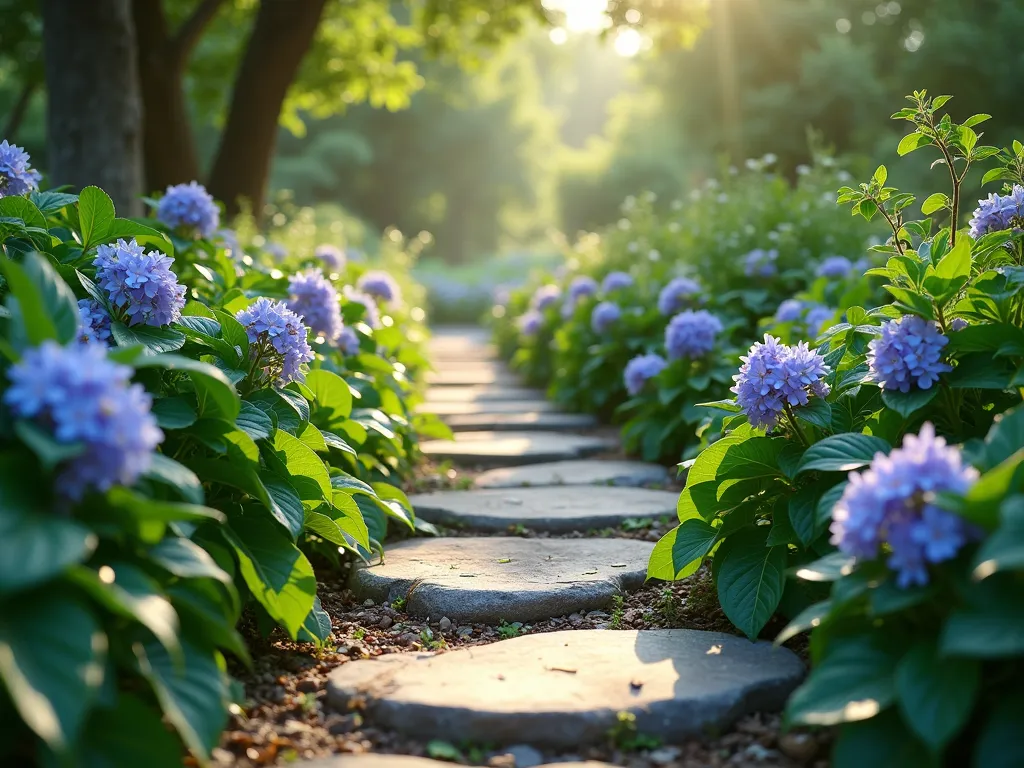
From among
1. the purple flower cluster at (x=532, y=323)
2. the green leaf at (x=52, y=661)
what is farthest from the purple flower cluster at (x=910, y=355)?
the purple flower cluster at (x=532, y=323)

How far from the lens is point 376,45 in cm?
970

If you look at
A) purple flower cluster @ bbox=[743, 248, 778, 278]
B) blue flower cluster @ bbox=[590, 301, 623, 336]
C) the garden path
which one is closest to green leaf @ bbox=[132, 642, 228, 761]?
the garden path

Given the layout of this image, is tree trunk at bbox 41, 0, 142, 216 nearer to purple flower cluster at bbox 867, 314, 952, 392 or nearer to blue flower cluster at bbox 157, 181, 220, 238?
blue flower cluster at bbox 157, 181, 220, 238

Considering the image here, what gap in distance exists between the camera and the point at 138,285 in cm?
204

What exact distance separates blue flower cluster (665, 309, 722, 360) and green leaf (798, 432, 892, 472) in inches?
79.5

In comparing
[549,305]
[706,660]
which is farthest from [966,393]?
[549,305]

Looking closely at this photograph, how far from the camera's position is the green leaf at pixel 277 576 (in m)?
1.82

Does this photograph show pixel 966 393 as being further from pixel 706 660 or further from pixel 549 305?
pixel 549 305

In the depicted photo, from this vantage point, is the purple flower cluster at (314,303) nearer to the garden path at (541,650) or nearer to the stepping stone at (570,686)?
the garden path at (541,650)

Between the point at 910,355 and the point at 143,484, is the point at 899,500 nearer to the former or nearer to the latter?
the point at 910,355

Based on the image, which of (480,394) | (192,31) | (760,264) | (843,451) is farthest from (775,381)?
(192,31)

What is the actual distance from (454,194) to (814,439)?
36.6m

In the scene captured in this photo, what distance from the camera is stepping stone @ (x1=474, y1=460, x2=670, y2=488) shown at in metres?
3.92

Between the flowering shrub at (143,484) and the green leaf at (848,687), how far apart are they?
949 mm
